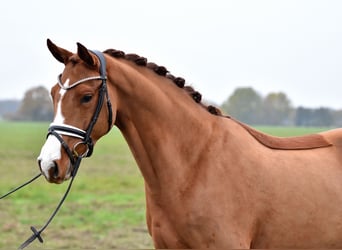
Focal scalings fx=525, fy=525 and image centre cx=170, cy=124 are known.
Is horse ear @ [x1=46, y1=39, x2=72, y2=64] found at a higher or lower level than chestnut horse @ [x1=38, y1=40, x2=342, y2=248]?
higher

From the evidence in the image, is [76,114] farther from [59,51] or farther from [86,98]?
[59,51]

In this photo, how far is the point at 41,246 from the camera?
862cm

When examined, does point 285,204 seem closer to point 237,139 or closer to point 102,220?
point 237,139

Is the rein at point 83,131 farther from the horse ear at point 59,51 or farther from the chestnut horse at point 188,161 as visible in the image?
the horse ear at point 59,51

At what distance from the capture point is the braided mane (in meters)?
4.09

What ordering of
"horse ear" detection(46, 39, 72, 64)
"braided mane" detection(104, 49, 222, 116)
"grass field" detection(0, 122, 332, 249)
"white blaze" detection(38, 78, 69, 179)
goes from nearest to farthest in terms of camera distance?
"white blaze" detection(38, 78, 69, 179) < "horse ear" detection(46, 39, 72, 64) < "braided mane" detection(104, 49, 222, 116) < "grass field" detection(0, 122, 332, 249)

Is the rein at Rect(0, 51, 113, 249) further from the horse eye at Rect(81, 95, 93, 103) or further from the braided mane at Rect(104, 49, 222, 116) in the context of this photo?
the braided mane at Rect(104, 49, 222, 116)

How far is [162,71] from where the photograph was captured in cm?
413

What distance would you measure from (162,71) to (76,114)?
2.81ft

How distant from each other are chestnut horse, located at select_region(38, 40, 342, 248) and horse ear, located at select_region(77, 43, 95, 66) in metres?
0.01

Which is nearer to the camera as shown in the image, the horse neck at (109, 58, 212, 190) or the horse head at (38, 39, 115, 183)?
the horse head at (38, 39, 115, 183)

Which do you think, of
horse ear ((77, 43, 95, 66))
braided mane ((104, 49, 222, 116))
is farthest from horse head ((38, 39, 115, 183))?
braided mane ((104, 49, 222, 116))

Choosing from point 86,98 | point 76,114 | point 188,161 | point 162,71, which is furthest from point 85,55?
point 188,161

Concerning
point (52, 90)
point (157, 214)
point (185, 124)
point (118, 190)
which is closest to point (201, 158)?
point (185, 124)
